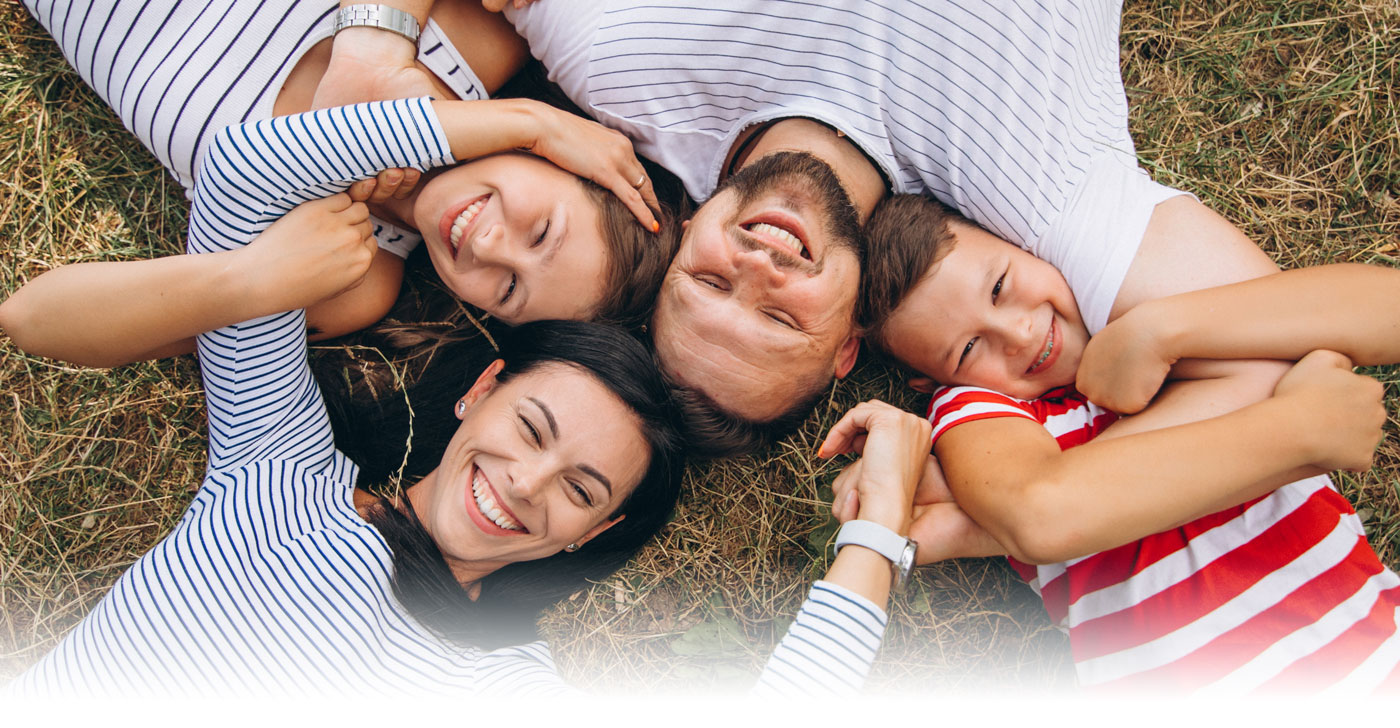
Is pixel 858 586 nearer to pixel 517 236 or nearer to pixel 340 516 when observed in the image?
pixel 517 236

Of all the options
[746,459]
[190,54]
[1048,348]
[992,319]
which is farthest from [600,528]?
[190,54]

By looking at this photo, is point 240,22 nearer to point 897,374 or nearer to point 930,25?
point 930,25

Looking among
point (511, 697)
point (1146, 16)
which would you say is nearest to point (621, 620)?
point (511, 697)

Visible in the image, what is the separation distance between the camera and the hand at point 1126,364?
8.94 ft

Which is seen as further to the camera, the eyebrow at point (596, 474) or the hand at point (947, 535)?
the hand at point (947, 535)

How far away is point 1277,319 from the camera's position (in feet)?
8.82

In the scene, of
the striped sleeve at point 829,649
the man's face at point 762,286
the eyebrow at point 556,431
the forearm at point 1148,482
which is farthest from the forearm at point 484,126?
the forearm at point 1148,482

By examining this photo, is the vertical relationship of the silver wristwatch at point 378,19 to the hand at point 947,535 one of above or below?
above

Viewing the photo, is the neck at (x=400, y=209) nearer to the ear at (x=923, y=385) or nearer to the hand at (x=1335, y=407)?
the ear at (x=923, y=385)

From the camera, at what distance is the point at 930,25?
2.85m

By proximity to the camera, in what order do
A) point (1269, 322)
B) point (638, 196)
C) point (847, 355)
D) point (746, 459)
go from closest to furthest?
point (1269, 322) < point (638, 196) < point (847, 355) < point (746, 459)

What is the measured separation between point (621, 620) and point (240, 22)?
2771 mm

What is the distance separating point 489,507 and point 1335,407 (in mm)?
2772

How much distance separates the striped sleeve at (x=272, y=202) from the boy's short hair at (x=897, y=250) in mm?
1546
